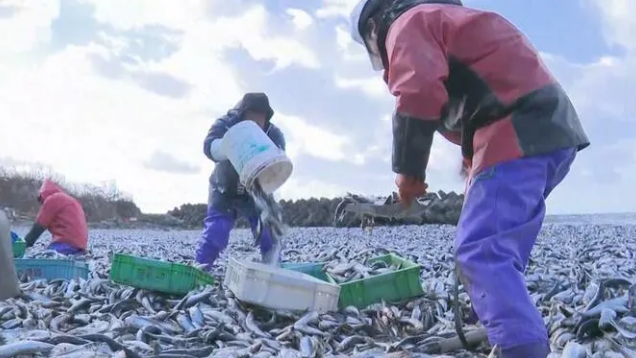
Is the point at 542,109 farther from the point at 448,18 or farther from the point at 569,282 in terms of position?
the point at 569,282

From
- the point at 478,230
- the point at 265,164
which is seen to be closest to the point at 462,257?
the point at 478,230

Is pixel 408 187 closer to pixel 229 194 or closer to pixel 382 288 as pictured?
pixel 382 288

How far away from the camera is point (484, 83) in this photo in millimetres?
2980

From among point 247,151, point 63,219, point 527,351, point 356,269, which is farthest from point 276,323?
point 63,219

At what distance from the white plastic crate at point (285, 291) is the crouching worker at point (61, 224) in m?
5.88

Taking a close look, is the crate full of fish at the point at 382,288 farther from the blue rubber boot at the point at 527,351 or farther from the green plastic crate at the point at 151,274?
the blue rubber boot at the point at 527,351

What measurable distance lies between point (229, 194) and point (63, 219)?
3.87 metres

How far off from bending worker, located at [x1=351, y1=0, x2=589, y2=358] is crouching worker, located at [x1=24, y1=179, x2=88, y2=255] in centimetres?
777

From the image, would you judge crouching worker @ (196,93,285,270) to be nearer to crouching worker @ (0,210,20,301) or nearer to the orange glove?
crouching worker @ (0,210,20,301)

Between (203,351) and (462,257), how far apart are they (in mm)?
1446

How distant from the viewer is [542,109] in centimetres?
294

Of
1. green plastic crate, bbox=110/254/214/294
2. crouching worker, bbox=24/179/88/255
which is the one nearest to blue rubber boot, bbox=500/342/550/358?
green plastic crate, bbox=110/254/214/294

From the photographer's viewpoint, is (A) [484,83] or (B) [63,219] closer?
(A) [484,83]

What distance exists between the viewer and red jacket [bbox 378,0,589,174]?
2.85 metres
